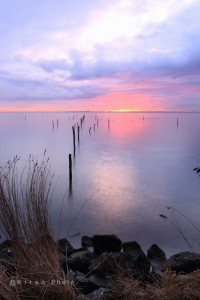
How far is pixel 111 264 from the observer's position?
6.98m

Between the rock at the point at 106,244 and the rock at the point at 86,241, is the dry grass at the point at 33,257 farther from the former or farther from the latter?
the rock at the point at 86,241

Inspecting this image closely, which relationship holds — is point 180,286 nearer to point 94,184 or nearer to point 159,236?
point 159,236

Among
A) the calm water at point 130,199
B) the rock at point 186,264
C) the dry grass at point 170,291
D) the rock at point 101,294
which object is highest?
the dry grass at point 170,291

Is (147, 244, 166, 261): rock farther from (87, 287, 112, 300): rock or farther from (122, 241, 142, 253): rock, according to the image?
(87, 287, 112, 300): rock

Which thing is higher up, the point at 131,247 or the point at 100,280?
the point at 100,280

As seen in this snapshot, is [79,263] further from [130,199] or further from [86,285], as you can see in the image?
[130,199]

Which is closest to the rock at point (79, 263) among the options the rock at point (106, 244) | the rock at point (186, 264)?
the rock at point (106, 244)

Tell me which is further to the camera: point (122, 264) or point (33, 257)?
point (122, 264)

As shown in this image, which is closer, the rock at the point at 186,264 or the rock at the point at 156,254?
the rock at the point at 186,264

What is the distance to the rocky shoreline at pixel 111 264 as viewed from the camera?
20.3 feet

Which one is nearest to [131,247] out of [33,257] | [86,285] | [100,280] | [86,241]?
[86,241]

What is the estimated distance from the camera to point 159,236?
11.3 meters

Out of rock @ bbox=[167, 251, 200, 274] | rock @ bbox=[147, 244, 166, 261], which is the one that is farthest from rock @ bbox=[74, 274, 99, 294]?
rock @ bbox=[147, 244, 166, 261]

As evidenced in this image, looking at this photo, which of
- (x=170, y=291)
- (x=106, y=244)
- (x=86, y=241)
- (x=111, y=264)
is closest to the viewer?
(x=170, y=291)
